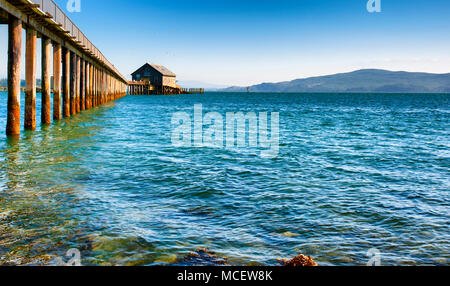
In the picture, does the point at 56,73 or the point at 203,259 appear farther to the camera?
the point at 56,73

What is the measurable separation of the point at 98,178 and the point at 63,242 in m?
4.43

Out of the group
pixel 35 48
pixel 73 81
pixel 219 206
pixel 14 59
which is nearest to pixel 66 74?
pixel 73 81

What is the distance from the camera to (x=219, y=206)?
7652 mm

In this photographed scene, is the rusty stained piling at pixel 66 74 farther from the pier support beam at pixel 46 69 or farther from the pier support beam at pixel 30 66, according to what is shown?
the pier support beam at pixel 30 66

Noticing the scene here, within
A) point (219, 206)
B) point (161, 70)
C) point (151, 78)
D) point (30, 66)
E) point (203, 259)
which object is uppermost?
point (161, 70)

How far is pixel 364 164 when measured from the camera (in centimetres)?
1291

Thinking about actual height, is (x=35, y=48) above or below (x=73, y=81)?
above

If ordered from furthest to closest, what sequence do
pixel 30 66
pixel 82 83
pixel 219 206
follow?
1. pixel 82 83
2. pixel 30 66
3. pixel 219 206

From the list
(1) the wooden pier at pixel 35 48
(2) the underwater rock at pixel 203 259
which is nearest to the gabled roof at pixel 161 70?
(1) the wooden pier at pixel 35 48

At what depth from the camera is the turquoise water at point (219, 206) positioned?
17.9 feet

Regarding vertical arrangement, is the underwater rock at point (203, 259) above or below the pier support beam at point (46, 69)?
below

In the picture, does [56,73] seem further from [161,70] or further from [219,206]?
[161,70]

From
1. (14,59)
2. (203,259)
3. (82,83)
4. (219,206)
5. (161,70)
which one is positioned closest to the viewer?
(203,259)
